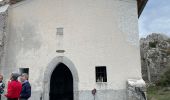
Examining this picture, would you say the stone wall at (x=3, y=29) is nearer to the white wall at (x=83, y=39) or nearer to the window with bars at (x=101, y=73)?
the white wall at (x=83, y=39)

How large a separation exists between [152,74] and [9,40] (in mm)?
20384

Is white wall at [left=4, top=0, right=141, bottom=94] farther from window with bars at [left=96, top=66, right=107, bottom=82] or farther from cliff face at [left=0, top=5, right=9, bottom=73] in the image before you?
cliff face at [left=0, top=5, right=9, bottom=73]

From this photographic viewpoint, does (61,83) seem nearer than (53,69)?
No

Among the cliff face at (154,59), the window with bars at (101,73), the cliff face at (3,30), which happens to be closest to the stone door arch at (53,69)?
the window with bars at (101,73)

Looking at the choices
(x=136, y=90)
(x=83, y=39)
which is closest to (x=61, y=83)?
(x=83, y=39)

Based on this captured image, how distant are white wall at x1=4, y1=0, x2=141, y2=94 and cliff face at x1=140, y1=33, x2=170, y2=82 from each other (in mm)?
18484

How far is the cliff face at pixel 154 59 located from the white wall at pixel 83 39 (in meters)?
18.5

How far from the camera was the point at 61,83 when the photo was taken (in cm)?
1284

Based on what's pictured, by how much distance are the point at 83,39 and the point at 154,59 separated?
2000 centimetres

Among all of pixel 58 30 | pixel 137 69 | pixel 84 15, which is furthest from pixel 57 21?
pixel 137 69

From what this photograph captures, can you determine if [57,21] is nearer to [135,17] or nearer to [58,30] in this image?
[58,30]

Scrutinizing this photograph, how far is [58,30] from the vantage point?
1220cm

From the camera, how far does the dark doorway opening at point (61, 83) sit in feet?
41.5

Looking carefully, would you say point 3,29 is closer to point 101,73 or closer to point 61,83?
point 61,83
